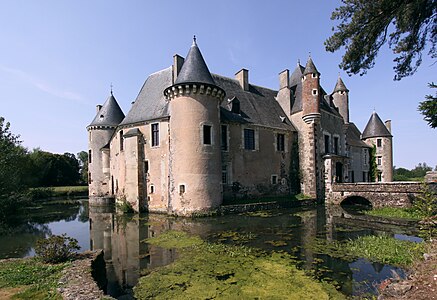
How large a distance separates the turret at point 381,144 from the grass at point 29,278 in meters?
33.4

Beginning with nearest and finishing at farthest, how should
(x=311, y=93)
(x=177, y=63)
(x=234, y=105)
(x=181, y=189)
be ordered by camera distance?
1. (x=181, y=189)
2. (x=177, y=63)
3. (x=234, y=105)
4. (x=311, y=93)

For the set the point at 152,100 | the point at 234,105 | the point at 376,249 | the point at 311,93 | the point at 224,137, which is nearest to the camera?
the point at 376,249

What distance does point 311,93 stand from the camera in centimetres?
2070

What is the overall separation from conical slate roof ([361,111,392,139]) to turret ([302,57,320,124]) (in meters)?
14.0

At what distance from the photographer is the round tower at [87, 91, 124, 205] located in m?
25.2

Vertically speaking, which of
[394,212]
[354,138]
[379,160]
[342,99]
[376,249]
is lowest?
[394,212]

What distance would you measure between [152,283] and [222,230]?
5.88 metres

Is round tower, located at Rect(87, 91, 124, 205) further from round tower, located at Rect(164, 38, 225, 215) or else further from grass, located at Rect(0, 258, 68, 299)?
grass, located at Rect(0, 258, 68, 299)

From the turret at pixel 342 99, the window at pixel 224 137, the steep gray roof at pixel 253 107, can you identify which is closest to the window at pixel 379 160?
the turret at pixel 342 99

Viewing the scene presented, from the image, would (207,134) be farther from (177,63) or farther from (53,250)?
(53,250)

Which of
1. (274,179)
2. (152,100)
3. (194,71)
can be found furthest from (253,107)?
(152,100)

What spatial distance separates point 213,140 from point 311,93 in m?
10.2

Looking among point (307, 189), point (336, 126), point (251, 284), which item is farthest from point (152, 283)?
point (336, 126)

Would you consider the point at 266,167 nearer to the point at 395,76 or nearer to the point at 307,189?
the point at 307,189
